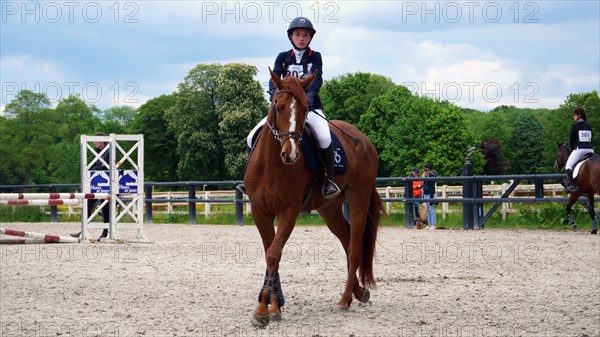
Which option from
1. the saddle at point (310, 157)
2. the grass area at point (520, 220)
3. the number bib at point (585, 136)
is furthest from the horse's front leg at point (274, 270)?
the number bib at point (585, 136)

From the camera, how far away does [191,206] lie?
25.8 metres

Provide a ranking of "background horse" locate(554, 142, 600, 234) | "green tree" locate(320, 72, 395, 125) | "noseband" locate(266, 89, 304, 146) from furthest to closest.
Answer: "green tree" locate(320, 72, 395, 125), "background horse" locate(554, 142, 600, 234), "noseband" locate(266, 89, 304, 146)

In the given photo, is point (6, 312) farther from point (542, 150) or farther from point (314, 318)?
point (542, 150)

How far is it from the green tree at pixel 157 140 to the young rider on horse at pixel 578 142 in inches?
2046

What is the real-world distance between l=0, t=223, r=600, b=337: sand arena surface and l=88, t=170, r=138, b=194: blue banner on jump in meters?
1.48

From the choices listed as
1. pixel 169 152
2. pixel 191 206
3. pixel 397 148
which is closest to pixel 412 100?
pixel 397 148

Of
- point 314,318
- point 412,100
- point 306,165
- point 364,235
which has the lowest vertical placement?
point 314,318

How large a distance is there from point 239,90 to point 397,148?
15.6 m

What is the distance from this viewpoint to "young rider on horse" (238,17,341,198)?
24.0 feet

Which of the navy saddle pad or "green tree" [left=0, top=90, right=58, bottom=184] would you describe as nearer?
the navy saddle pad

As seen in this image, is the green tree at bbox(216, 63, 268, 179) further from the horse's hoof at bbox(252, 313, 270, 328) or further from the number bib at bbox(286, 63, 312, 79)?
the horse's hoof at bbox(252, 313, 270, 328)

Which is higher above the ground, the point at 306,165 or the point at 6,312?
the point at 306,165
